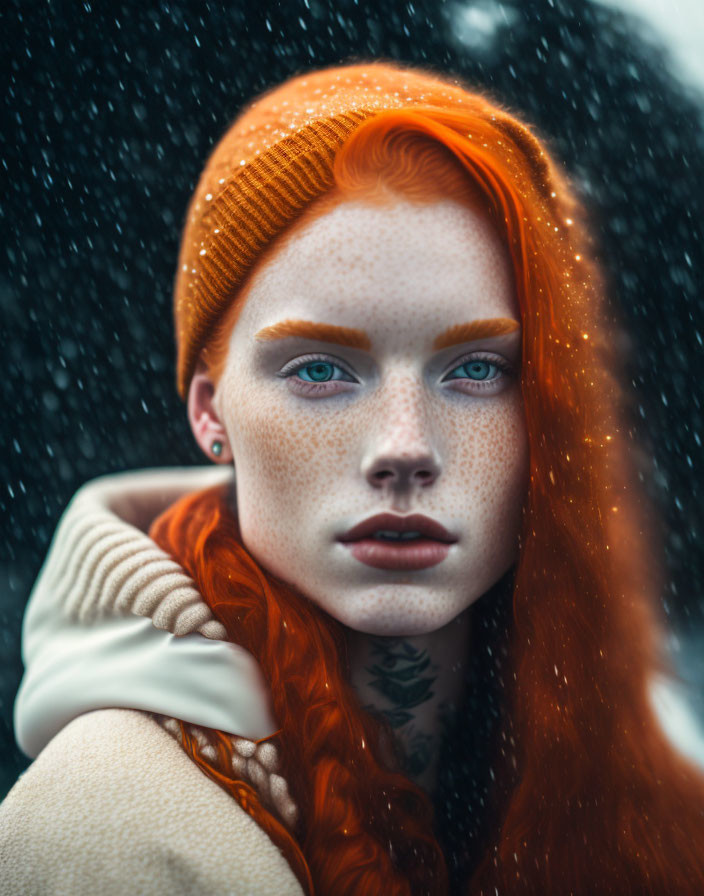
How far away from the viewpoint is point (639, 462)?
162 centimetres

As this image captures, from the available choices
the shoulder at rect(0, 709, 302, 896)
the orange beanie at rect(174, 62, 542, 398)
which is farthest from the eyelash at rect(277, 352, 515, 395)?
the shoulder at rect(0, 709, 302, 896)

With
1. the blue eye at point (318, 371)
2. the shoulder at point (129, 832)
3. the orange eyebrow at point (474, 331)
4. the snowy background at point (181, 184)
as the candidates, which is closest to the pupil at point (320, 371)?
the blue eye at point (318, 371)

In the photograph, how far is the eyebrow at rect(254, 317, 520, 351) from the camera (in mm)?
896

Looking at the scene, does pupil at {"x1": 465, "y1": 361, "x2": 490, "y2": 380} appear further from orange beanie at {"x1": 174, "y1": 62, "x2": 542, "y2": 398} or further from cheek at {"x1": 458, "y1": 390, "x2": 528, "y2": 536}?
orange beanie at {"x1": 174, "y1": 62, "x2": 542, "y2": 398}

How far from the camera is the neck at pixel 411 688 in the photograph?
1024 millimetres

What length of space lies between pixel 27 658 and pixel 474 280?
30.5 inches

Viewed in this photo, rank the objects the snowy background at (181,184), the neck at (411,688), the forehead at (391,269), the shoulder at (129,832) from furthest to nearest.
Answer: the snowy background at (181,184)
the neck at (411,688)
the forehead at (391,269)
the shoulder at (129,832)

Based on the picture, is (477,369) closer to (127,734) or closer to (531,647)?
(531,647)

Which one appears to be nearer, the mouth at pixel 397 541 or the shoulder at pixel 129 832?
the shoulder at pixel 129 832

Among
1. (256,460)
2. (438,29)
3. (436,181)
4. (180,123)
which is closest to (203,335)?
(256,460)

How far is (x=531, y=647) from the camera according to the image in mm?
1045

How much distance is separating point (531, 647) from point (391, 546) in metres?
0.27

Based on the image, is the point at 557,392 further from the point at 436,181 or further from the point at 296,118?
the point at 296,118

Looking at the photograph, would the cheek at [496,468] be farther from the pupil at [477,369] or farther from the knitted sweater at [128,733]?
the knitted sweater at [128,733]
